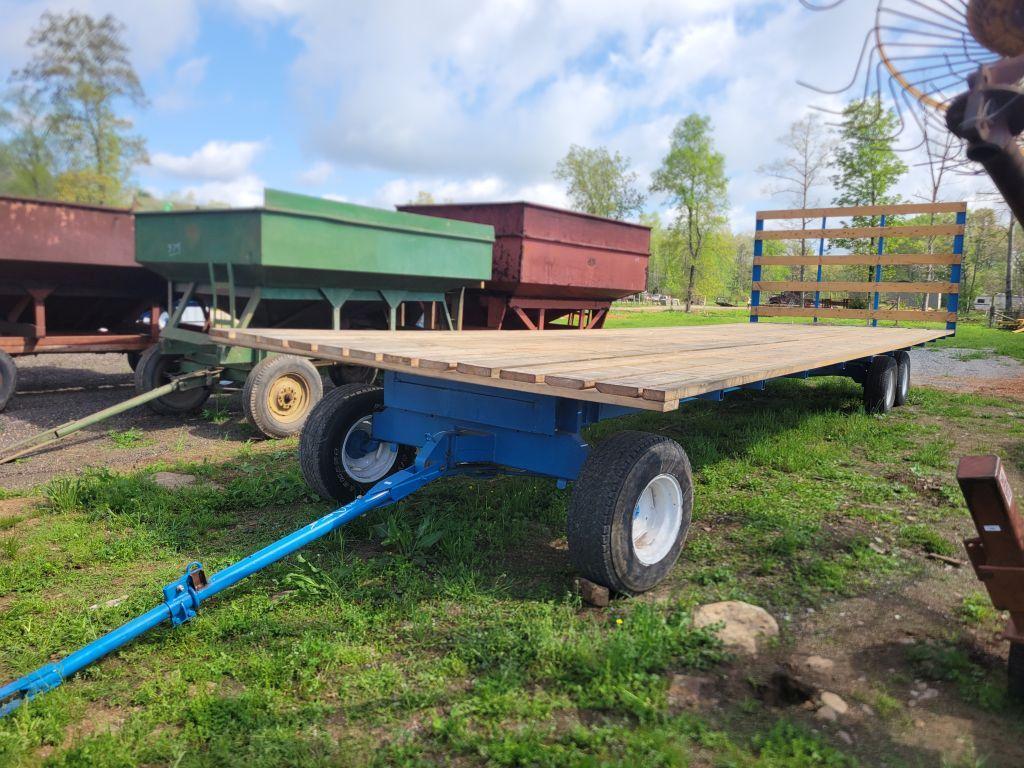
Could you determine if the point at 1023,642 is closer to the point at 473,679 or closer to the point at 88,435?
the point at 473,679

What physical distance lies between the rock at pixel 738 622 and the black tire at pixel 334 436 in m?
2.33

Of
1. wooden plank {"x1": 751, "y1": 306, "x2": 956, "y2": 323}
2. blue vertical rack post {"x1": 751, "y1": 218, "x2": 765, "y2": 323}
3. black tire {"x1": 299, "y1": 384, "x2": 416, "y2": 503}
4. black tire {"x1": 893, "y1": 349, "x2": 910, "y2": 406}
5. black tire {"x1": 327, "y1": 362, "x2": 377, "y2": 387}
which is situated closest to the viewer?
black tire {"x1": 299, "y1": 384, "x2": 416, "y2": 503}

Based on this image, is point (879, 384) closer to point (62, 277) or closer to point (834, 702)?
point (834, 702)

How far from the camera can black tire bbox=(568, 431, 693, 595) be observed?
3.11 metres

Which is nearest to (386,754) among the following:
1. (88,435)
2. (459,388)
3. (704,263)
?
(459,388)

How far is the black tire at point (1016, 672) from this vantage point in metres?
2.45

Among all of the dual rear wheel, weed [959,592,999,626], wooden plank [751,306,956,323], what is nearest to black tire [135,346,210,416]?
weed [959,592,999,626]

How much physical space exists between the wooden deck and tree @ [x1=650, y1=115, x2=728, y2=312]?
36.1 metres

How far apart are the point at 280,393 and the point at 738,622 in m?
5.06

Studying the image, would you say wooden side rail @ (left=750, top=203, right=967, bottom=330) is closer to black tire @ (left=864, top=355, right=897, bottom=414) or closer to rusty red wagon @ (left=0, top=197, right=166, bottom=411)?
black tire @ (left=864, top=355, right=897, bottom=414)

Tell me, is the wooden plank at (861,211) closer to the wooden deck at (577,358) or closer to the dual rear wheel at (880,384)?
the dual rear wheel at (880,384)

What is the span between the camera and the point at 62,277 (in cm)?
826

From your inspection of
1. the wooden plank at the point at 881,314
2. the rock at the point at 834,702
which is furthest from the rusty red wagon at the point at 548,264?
the rock at the point at 834,702

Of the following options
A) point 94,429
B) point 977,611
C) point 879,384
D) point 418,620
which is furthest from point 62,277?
point 879,384
